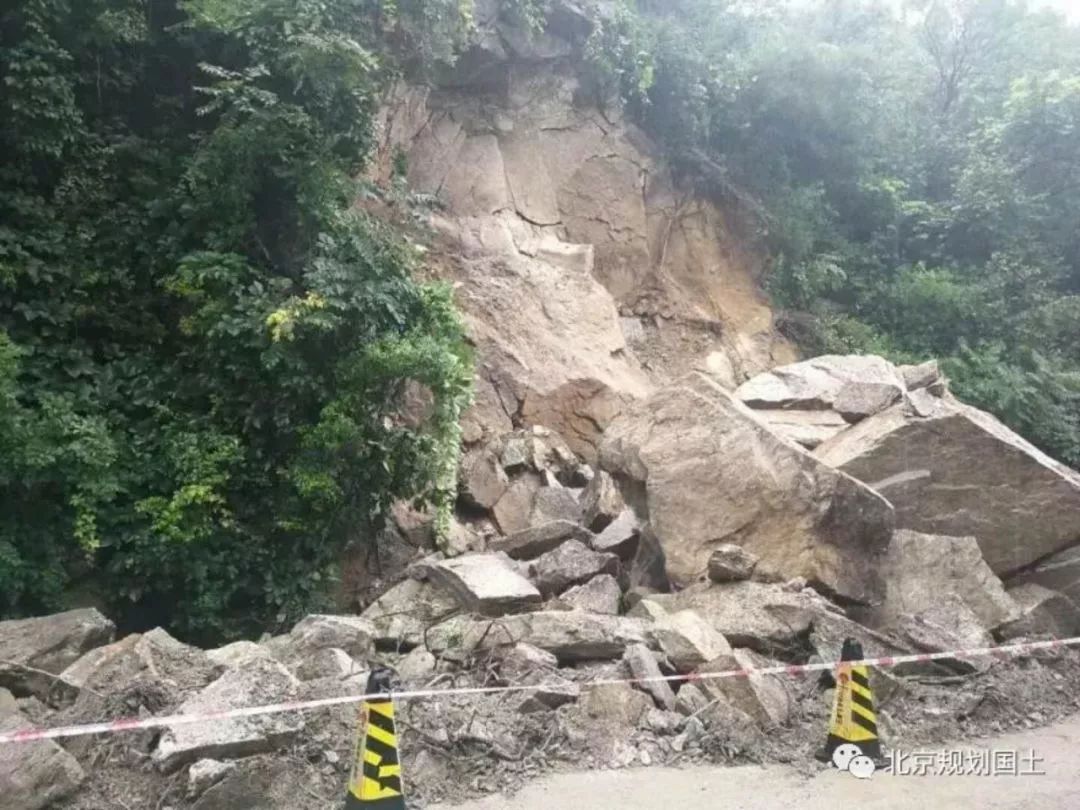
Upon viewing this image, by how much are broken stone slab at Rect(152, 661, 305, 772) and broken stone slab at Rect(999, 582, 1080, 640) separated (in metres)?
5.79

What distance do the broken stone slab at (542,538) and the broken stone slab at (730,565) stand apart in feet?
4.89

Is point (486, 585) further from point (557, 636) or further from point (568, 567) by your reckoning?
point (557, 636)

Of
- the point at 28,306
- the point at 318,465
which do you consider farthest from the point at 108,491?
the point at 28,306

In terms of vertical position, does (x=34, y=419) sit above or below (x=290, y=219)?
below

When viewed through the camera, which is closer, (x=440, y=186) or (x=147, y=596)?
(x=147, y=596)

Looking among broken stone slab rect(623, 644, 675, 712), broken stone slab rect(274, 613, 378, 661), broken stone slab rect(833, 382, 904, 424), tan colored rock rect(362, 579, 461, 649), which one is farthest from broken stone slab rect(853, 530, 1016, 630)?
broken stone slab rect(274, 613, 378, 661)

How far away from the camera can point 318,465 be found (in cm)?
762

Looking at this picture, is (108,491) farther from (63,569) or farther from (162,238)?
(162,238)

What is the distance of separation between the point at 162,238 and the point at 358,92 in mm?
2356

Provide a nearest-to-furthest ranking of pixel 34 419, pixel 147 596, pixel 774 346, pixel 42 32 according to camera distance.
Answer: pixel 34 419, pixel 147 596, pixel 42 32, pixel 774 346

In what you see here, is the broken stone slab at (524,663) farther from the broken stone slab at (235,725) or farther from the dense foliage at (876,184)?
the dense foliage at (876,184)

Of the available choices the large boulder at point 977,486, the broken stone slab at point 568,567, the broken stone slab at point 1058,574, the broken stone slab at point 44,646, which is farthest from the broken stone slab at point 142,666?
the broken stone slab at point 1058,574

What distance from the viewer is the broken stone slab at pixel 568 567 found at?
7.24 meters

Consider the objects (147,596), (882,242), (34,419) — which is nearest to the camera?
(34,419)
